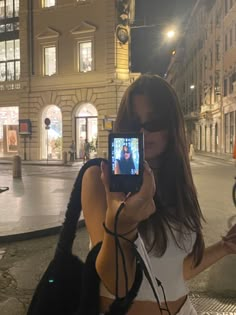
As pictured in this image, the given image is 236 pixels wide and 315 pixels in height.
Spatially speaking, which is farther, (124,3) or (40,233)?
(124,3)

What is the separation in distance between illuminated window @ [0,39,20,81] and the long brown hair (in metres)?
34.2

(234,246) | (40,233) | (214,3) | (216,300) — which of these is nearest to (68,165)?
(40,233)

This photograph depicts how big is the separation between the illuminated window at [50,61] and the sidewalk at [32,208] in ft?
57.6

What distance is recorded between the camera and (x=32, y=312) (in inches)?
52.8

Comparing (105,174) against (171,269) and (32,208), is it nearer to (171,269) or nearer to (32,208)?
(171,269)

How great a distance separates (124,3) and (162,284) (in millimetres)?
31094

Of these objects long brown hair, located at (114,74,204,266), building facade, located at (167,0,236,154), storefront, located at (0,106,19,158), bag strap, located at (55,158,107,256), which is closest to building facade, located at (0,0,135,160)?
storefront, located at (0,106,19,158)

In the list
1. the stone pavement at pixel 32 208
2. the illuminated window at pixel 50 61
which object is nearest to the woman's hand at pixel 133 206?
the stone pavement at pixel 32 208

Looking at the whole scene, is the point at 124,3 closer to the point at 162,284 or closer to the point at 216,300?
the point at 216,300

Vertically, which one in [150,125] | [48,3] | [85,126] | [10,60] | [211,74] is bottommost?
[150,125]

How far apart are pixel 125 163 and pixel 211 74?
49220mm

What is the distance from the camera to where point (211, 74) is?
48.5 m

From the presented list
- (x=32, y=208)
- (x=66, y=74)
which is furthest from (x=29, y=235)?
(x=66, y=74)

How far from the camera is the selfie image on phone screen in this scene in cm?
122
